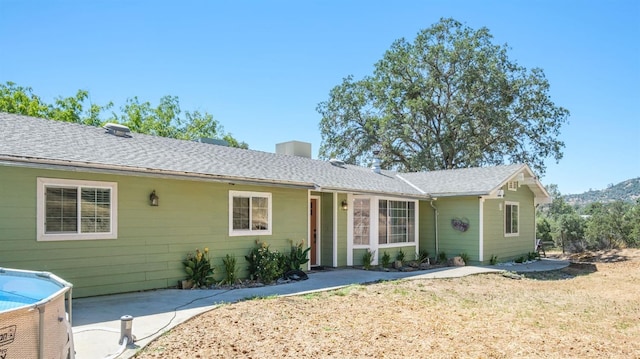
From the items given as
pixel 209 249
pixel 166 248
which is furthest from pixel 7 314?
Result: pixel 209 249

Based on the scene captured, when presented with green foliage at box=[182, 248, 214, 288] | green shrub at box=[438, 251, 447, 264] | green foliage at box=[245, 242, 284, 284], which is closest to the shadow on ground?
green shrub at box=[438, 251, 447, 264]

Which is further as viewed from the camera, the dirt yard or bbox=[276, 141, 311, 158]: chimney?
bbox=[276, 141, 311, 158]: chimney

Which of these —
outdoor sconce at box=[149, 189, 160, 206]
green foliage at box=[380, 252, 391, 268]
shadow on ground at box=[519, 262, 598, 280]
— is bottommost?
shadow on ground at box=[519, 262, 598, 280]

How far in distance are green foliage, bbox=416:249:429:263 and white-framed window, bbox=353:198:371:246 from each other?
2607 mm

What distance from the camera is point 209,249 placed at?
9.77 m

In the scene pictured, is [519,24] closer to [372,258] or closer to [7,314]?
[372,258]

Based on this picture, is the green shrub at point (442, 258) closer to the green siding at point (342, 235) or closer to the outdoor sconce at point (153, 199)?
the green siding at point (342, 235)

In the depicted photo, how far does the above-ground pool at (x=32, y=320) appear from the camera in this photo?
2621 millimetres

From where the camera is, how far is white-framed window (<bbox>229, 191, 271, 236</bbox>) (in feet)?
33.8

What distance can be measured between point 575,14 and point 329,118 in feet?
59.6

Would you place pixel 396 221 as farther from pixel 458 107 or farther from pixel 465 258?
pixel 458 107

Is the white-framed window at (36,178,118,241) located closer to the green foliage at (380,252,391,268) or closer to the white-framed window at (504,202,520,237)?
the green foliage at (380,252,391,268)

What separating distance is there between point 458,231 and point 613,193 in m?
77.0

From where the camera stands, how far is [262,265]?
10.3 meters
